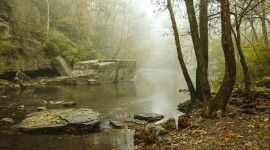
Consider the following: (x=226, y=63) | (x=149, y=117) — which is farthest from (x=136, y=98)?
(x=226, y=63)

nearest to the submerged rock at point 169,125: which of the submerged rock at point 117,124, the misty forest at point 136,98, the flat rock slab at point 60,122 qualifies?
the misty forest at point 136,98

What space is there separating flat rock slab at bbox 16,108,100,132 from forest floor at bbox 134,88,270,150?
9.45 ft

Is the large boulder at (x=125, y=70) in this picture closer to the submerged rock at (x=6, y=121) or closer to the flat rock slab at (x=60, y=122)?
the flat rock slab at (x=60, y=122)

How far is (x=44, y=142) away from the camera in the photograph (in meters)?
8.02

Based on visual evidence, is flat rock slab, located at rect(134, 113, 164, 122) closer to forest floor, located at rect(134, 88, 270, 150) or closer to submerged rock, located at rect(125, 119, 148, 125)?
submerged rock, located at rect(125, 119, 148, 125)

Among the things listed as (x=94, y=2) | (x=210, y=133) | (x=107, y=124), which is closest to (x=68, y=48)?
(x=94, y=2)

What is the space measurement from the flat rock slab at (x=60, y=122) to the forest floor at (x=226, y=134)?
9.45ft

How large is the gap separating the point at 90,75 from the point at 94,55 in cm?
739

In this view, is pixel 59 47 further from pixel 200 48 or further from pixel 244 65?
pixel 244 65

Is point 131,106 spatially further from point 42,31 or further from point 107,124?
point 42,31

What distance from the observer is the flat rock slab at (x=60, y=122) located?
9152mm

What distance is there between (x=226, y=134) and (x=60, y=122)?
5.83 m

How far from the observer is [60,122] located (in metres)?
9.66

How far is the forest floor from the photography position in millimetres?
5995
